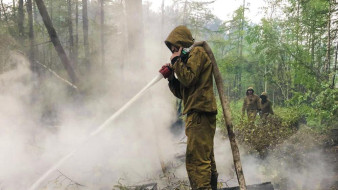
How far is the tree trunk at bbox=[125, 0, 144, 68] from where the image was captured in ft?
21.7

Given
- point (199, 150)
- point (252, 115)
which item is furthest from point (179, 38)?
point (252, 115)

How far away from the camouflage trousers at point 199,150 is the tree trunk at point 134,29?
13.4ft

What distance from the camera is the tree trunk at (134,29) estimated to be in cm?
661

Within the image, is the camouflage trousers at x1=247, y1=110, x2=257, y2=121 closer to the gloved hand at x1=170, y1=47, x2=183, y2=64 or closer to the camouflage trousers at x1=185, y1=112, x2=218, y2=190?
the camouflage trousers at x1=185, y1=112, x2=218, y2=190

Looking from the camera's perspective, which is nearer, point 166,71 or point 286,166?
point 166,71

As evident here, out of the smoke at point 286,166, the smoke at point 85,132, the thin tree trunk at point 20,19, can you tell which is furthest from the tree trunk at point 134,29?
the thin tree trunk at point 20,19

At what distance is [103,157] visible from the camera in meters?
4.96

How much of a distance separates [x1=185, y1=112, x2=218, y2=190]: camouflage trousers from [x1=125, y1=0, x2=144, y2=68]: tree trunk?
4.08m

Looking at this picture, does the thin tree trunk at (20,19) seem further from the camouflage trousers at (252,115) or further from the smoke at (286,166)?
the camouflage trousers at (252,115)

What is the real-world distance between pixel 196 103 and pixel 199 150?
49cm

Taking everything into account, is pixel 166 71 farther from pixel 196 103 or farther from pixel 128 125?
pixel 128 125

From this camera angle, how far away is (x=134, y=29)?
6.67 meters

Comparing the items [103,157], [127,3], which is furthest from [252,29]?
[103,157]

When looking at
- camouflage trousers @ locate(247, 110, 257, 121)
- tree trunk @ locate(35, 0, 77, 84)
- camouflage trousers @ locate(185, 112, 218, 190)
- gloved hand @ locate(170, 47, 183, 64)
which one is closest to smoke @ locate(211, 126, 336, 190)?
camouflage trousers @ locate(185, 112, 218, 190)
